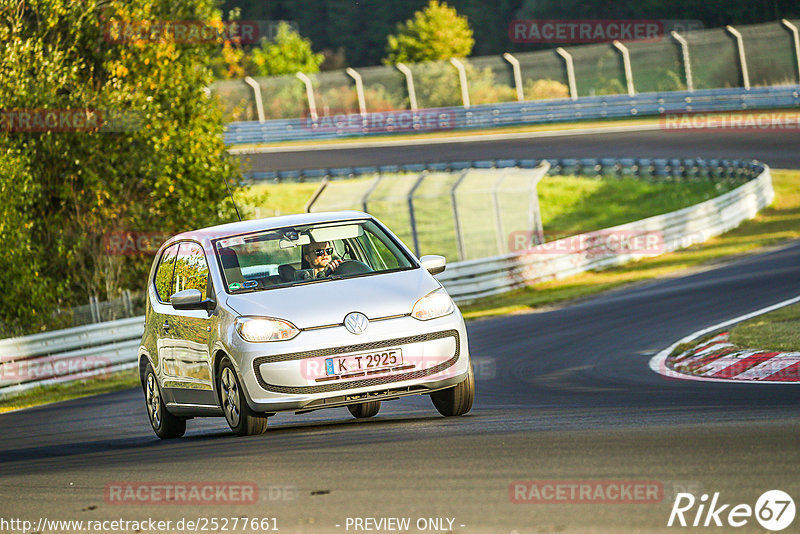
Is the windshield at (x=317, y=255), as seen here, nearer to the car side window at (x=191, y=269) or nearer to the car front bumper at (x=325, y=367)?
the car side window at (x=191, y=269)

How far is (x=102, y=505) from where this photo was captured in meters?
6.66

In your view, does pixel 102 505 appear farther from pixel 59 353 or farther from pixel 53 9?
pixel 53 9

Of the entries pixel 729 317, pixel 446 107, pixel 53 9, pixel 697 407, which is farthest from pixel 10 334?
pixel 446 107

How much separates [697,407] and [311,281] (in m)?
3.05

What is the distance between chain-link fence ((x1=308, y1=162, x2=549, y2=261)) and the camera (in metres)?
27.0

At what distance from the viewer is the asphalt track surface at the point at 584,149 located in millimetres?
41344

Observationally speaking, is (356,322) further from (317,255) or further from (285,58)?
(285,58)

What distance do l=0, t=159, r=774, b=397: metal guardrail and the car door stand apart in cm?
971

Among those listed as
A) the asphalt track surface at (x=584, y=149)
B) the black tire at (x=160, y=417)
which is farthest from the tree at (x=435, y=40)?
the black tire at (x=160, y=417)

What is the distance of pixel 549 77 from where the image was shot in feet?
169
